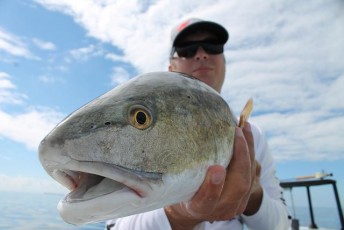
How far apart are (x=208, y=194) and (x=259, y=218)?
1.42m

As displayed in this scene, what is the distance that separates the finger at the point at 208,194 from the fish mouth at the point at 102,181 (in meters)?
0.38

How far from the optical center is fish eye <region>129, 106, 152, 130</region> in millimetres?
1341

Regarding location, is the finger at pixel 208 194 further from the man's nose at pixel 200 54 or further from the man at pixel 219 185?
the man's nose at pixel 200 54

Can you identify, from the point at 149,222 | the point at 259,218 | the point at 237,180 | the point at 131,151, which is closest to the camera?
the point at 131,151

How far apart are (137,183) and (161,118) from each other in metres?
0.34

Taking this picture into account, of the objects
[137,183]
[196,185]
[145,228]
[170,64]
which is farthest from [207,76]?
[137,183]

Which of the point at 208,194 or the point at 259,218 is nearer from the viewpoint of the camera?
the point at 208,194

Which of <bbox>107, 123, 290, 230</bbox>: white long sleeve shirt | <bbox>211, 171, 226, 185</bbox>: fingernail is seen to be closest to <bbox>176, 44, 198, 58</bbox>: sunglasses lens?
<bbox>107, 123, 290, 230</bbox>: white long sleeve shirt

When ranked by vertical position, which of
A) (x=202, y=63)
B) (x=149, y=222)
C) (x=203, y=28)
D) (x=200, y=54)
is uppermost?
(x=203, y=28)

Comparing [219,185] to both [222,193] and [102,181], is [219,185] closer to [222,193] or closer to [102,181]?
[222,193]

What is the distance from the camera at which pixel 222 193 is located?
2.04 metres

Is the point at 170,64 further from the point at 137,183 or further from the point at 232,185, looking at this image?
the point at 137,183

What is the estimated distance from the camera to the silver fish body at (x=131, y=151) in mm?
1195

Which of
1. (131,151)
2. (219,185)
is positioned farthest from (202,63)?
(131,151)
